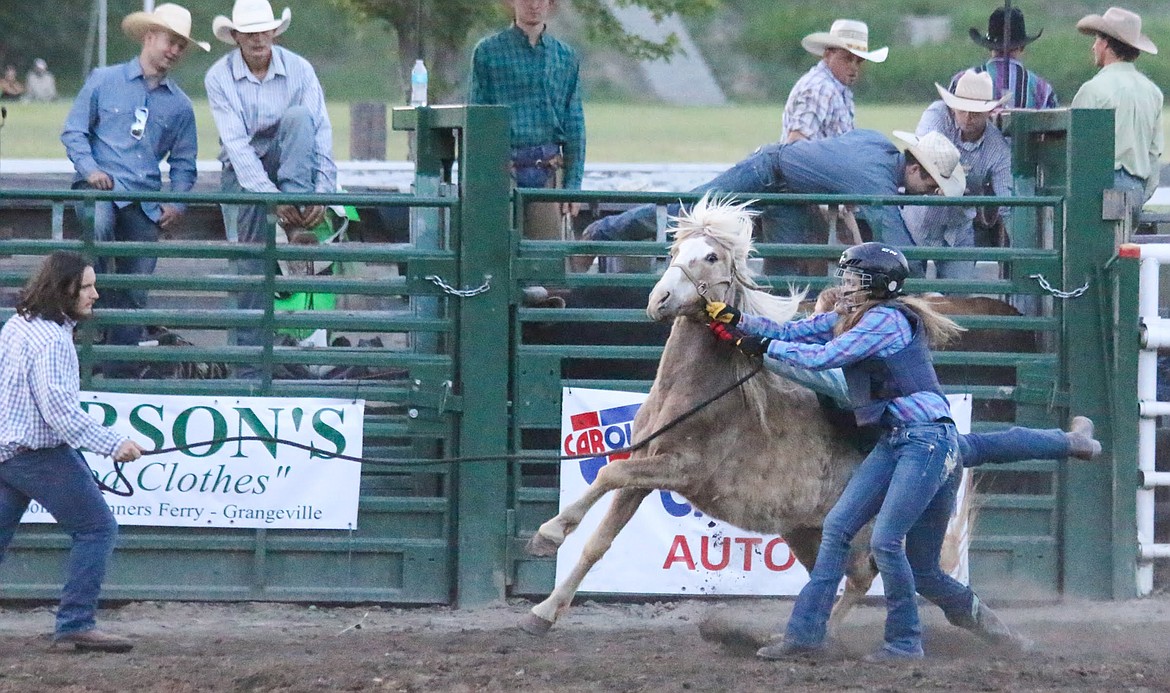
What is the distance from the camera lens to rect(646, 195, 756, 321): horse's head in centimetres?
583

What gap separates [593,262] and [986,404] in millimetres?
2075

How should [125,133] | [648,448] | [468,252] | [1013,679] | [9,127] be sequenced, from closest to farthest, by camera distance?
[1013,679]
[648,448]
[468,252]
[125,133]
[9,127]

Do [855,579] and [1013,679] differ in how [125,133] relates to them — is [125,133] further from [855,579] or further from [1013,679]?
[1013,679]

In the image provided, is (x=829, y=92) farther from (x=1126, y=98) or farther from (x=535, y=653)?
(x=535, y=653)

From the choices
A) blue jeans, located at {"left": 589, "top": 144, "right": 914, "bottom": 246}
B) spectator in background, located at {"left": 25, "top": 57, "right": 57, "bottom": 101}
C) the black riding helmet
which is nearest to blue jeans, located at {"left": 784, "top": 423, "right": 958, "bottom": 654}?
the black riding helmet

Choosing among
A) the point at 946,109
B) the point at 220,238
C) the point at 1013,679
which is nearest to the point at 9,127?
the point at 220,238

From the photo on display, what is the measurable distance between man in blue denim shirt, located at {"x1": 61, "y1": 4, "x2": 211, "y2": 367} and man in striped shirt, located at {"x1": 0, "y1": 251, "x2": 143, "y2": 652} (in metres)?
1.52

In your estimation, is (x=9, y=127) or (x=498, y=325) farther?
(x=9, y=127)

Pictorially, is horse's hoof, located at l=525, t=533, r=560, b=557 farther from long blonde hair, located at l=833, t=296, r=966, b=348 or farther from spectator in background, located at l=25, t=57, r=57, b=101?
spectator in background, located at l=25, t=57, r=57, b=101

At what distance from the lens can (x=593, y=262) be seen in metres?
8.05

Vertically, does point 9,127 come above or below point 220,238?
above

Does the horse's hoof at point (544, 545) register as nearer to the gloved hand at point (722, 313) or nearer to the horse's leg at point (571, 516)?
the horse's leg at point (571, 516)

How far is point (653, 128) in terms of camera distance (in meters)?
40.2

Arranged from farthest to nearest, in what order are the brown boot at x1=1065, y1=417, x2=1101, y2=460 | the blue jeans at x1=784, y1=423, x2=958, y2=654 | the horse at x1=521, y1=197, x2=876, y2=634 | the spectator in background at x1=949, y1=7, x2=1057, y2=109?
the spectator in background at x1=949, y1=7, x2=1057, y2=109 < the brown boot at x1=1065, y1=417, x2=1101, y2=460 < the horse at x1=521, y1=197, x2=876, y2=634 < the blue jeans at x1=784, y1=423, x2=958, y2=654
